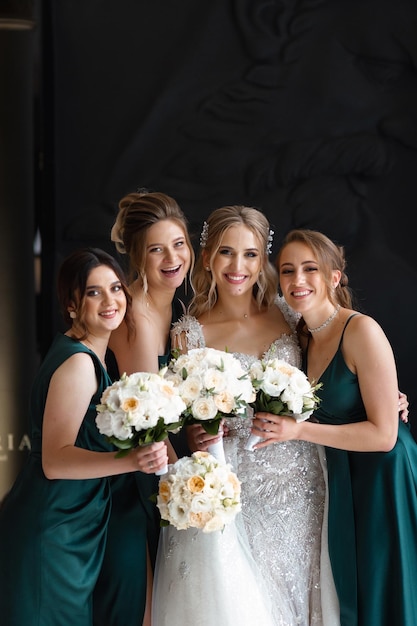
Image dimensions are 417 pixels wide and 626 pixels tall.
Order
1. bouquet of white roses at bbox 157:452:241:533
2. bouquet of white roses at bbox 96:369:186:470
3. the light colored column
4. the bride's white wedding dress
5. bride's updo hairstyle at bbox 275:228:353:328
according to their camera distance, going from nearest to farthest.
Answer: bouquet of white roses at bbox 96:369:186:470 < bouquet of white roses at bbox 157:452:241:533 < the bride's white wedding dress < bride's updo hairstyle at bbox 275:228:353:328 < the light colored column

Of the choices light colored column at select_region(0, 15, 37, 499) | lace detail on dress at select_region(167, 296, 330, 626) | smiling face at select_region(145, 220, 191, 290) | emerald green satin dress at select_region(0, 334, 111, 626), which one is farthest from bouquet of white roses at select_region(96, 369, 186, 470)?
light colored column at select_region(0, 15, 37, 499)

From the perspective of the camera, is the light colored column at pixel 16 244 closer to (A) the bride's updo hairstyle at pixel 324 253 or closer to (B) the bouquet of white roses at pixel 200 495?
(A) the bride's updo hairstyle at pixel 324 253

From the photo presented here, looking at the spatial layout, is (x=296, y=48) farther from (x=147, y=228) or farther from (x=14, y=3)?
(x=147, y=228)

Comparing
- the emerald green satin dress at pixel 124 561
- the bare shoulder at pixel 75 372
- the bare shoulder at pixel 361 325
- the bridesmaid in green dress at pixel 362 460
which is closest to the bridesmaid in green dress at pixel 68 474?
the bare shoulder at pixel 75 372

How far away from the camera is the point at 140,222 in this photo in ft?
14.7

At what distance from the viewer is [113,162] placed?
695 centimetres

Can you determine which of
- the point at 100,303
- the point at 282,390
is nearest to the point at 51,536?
the point at 100,303

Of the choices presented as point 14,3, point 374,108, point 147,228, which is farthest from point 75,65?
point 147,228

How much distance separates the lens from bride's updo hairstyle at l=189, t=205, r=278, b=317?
4.41m

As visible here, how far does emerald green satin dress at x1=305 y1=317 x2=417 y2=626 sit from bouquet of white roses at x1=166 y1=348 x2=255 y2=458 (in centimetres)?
70

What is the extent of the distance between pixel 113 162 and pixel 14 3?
147 centimetres

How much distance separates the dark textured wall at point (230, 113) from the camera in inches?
271

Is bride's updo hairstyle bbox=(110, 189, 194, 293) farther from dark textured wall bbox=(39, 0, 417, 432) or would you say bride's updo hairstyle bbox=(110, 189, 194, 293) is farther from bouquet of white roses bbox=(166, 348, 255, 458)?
dark textured wall bbox=(39, 0, 417, 432)

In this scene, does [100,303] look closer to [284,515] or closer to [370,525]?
[284,515]
